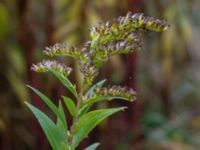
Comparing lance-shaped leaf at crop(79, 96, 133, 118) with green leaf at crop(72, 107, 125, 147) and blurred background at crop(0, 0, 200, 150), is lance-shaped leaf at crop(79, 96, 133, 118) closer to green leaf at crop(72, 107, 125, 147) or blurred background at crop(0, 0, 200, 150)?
green leaf at crop(72, 107, 125, 147)

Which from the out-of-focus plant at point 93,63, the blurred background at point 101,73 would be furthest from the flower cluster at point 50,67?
the blurred background at point 101,73

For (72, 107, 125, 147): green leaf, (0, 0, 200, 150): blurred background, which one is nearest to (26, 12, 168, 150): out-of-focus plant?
(72, 107, 125, 147): green leaf

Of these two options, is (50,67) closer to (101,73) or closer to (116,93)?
(116,93)

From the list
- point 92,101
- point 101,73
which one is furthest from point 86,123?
point 101,73

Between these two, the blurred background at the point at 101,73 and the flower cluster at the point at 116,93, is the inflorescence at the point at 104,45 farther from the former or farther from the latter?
the blurred background at the point at 101,73

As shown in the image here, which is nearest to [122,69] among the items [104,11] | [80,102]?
[104,11]

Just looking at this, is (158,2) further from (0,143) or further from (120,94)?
(120,94)

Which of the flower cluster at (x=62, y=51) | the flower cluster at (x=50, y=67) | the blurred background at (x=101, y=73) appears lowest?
the flower cluster at (x=50, y=67)

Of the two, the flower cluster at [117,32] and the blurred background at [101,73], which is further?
the blurred background at [101,73]

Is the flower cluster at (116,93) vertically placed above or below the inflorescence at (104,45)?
below
